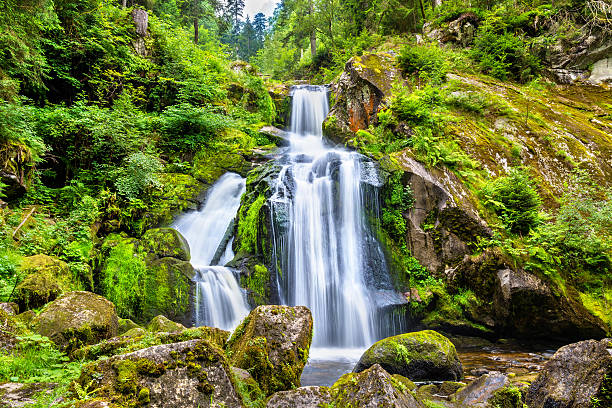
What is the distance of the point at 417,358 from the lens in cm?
554

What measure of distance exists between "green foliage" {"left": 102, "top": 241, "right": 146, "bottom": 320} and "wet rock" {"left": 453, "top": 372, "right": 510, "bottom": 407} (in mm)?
6717

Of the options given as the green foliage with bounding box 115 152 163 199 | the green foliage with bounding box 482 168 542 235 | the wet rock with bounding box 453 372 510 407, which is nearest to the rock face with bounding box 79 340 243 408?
the wet rock with bounding box 453 372 510 407

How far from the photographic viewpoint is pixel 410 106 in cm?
1122

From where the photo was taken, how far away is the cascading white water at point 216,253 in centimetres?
760

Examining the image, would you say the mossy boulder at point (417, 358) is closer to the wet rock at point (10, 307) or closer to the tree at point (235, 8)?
the wet rock at point (10, 307)

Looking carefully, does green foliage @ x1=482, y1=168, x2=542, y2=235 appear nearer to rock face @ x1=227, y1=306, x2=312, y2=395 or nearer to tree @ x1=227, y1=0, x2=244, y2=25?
rock face @ x1=227, y1=306, x2=312, y2=395

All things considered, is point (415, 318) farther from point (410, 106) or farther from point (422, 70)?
point (422, 70)

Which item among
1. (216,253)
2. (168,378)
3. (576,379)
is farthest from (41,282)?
(576,379)

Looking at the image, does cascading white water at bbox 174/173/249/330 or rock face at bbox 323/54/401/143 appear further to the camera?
rock face at bbox 323/54/401/143

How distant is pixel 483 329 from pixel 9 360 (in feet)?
29.5

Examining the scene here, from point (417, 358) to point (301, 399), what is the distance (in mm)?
3401

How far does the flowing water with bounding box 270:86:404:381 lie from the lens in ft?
27.3

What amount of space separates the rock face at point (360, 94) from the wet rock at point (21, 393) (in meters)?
12.6

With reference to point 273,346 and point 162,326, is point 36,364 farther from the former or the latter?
point 273,346
